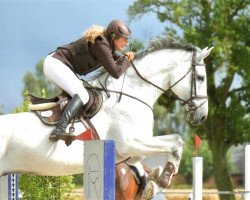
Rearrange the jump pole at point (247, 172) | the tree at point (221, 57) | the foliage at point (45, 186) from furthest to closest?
1. the tree at point (221, 57)
2. the foliage at point (45, 186)
3. the jump pole at point (247, 172)

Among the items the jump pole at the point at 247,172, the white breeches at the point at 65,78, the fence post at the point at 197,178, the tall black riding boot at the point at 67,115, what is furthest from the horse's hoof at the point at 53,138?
the fence post at the point at 197,178

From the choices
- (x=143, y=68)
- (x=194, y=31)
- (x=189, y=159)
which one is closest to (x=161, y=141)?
(x=143, y=68)

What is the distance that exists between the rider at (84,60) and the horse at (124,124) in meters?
0.15

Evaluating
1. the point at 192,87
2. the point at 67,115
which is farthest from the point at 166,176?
the point at 67,115

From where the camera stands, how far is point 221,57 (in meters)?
15.8

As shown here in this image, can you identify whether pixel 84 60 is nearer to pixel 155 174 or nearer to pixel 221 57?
pixel 155 174

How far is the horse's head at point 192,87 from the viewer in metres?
5.30

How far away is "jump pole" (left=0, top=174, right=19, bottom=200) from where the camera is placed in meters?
5.01

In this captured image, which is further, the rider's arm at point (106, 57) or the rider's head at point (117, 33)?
the rider's head at point (117, 33)

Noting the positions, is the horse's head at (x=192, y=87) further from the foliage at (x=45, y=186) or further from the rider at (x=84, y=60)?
the foliage at (x=45, y=186)

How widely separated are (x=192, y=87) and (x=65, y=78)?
1.01m

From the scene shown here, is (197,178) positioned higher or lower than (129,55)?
lower

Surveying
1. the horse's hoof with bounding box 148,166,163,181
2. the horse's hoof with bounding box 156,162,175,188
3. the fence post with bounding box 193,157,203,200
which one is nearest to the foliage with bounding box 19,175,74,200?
the fence post with bounding box 193,157,203,200

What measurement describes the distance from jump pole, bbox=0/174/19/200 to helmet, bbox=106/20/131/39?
1.28 metres
